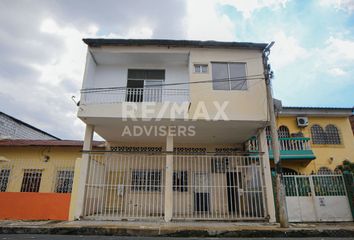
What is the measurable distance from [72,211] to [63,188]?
3.31m

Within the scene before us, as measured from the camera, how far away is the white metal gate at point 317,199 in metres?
7.74

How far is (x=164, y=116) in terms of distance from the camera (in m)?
7.89

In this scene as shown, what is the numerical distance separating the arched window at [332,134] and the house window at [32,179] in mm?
15900

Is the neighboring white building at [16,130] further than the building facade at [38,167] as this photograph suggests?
Yes

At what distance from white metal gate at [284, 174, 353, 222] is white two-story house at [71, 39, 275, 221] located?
886 mm

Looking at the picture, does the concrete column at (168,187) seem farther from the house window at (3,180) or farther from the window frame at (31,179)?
the house window at (3,180)

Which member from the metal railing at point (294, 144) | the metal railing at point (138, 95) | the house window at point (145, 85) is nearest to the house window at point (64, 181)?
the metal railing at point (138, 95)

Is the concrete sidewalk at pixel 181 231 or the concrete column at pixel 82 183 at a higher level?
the concrete column at pixel 82 183

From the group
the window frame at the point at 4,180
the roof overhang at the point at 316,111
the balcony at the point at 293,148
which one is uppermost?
the roof overhang at the point at 316,111

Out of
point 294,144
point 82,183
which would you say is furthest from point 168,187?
point 294,144

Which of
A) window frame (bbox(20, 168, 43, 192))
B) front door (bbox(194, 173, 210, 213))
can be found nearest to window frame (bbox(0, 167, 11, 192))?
window frame (bbox(20, 168, 43, 192))

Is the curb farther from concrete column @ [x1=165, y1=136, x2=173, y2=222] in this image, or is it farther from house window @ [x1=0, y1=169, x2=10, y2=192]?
house window @ [x1=0, y1=169, x2=10, y2=192]

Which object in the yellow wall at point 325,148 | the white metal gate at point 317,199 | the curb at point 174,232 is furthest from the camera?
the yellow wall at point 325,148

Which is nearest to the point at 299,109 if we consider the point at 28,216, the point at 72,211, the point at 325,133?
the point at 325,133
